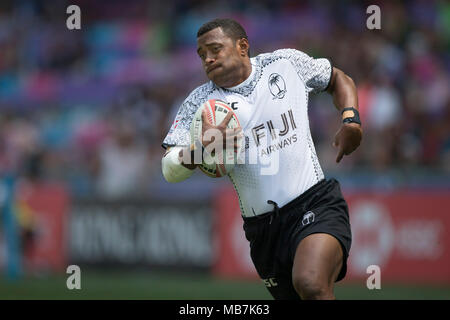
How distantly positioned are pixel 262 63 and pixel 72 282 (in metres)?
6.67

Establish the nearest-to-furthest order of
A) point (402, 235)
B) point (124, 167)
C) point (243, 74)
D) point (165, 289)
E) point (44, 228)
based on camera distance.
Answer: point (243, 74), point (165, 289), point (402, 235), point (124, 167), point (44, 228)

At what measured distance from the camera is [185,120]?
5496 mm

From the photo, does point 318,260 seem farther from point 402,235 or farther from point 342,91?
point 402,235

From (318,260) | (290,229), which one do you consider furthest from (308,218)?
(318,260)

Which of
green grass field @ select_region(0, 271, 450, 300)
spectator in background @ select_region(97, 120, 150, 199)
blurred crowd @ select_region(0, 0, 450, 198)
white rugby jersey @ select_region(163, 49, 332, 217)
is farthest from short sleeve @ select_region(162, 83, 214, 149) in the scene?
spectator in background @ select_region(97, 120, 150, 199)

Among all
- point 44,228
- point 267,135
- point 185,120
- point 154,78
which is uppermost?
point 154,78

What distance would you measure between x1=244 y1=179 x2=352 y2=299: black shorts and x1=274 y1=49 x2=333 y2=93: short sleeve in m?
0.76

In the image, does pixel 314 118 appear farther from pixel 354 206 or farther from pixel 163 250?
pixel 163 250

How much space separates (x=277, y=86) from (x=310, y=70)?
35 centimetres

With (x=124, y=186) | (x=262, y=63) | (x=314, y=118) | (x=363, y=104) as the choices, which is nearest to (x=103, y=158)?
(x=124, y=186)

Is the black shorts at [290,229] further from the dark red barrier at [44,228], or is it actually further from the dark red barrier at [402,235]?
the dark red barrier at [44,228]

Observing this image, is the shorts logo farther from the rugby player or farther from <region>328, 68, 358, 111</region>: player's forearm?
<region>328, 68, 358, 111</region>: player's forearm

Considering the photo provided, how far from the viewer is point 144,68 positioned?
1788cm

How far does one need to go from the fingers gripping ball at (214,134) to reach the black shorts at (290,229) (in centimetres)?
54
